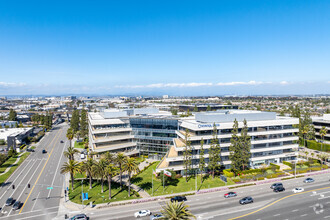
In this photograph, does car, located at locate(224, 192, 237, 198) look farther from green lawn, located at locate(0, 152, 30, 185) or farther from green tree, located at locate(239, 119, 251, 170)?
green lawn, located at locate(0, 152, 30, 185)

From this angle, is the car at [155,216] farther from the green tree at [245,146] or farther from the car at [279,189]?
the green tree at [245,146]

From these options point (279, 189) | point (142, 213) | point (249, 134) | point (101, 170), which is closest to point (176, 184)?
point (142, 213)

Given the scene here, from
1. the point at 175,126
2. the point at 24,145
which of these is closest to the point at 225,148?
the point at 175,126

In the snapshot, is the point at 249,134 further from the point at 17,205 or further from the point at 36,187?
the point at 17,205

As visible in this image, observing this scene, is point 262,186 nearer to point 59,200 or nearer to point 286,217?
point 286,217

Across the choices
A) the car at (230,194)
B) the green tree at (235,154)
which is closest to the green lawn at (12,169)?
the car at (230,194)

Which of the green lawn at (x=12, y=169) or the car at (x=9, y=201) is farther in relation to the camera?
the green lawn at (x=12, y=169)
